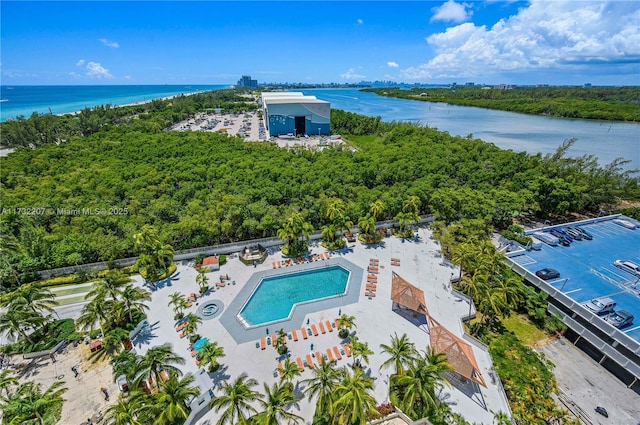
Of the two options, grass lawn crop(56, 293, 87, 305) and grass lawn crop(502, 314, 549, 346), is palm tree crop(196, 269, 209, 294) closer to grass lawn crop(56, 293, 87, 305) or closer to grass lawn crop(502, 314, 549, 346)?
grass lawn crop(56, 293, 87, 305)

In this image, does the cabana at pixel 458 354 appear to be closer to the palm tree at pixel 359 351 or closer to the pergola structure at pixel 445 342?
the pergola structure at pixel 445 342

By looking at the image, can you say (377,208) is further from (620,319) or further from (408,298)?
(620,319)

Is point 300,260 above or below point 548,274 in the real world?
below

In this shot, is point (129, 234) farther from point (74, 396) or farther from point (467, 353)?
point (467, 353)

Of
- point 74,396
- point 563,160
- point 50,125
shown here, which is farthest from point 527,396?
point 50,125

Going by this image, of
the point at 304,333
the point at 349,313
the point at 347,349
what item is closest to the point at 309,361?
the point at 304,333
